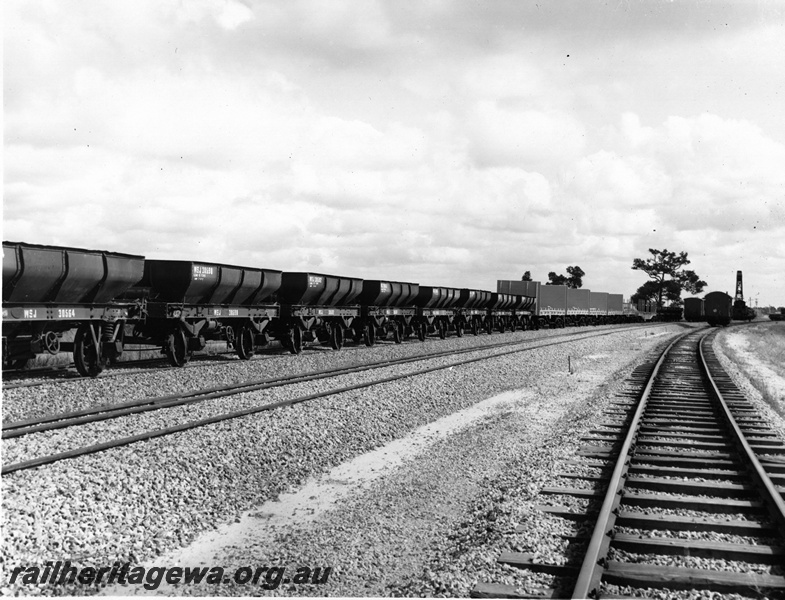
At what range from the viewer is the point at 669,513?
5617 millimetres

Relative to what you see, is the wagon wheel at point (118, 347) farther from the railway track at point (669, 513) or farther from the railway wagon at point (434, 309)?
the railway wagon at point (434, 309)

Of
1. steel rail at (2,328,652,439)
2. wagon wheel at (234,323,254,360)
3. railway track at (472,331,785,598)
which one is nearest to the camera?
railway track at (472,331,785,598)

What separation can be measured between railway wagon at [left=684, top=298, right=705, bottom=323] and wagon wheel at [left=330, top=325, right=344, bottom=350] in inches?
2496

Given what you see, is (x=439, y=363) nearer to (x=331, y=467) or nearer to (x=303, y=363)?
(x=303, y=363)

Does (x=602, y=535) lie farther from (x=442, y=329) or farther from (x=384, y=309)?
(x=442, y=329)

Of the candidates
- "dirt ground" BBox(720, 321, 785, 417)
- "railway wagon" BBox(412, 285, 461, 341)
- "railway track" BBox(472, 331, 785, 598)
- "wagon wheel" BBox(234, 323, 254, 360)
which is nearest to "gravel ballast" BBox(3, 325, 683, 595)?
"railway track" BBox(472, 331, 785, 598)

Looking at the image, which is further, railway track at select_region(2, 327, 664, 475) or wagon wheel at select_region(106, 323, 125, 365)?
wagon wheel at select_region(106, 323, 125, 365)

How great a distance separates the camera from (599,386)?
1546 centimetres

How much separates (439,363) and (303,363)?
373cm

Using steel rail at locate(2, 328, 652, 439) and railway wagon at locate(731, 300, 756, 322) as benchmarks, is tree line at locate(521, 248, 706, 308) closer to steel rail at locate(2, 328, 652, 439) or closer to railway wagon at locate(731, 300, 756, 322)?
railway wagon at locate(731, 300, 756, 322)

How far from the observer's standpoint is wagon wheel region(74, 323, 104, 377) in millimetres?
13000

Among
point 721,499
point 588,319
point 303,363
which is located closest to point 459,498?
point 721,499

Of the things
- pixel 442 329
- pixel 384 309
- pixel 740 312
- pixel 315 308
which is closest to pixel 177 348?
pixel 315 308

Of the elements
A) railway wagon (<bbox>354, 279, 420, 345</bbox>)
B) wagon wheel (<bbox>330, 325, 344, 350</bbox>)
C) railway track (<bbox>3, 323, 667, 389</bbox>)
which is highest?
railway wagon (<bbox>354, 279, 420, 345</bbox>)
